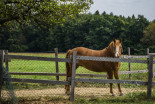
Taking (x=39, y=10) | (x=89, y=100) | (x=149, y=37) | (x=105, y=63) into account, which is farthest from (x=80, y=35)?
(x=89, y=100)

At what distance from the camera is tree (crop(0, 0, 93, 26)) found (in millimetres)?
10820

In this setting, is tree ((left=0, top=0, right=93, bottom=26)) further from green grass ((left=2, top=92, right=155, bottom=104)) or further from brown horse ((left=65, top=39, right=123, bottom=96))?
green grass ((left=2, top=92, right=155, bottom=104))

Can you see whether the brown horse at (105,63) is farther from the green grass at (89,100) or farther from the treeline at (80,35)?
the treeline at (80,35)

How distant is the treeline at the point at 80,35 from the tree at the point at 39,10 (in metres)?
45.0

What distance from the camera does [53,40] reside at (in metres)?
67.6

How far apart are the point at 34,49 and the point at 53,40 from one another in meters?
9.09

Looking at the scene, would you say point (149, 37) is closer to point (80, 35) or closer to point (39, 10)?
point (80, 35)

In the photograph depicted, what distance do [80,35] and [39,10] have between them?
183ft

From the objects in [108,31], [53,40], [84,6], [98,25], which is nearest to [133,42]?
[108,31]

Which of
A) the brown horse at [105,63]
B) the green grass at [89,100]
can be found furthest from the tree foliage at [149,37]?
the green grass at [89,100]

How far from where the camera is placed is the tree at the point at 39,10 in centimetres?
1082

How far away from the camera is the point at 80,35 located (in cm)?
6675

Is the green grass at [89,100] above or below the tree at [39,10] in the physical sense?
below

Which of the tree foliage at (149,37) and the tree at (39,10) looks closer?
the tree at (39,10)
